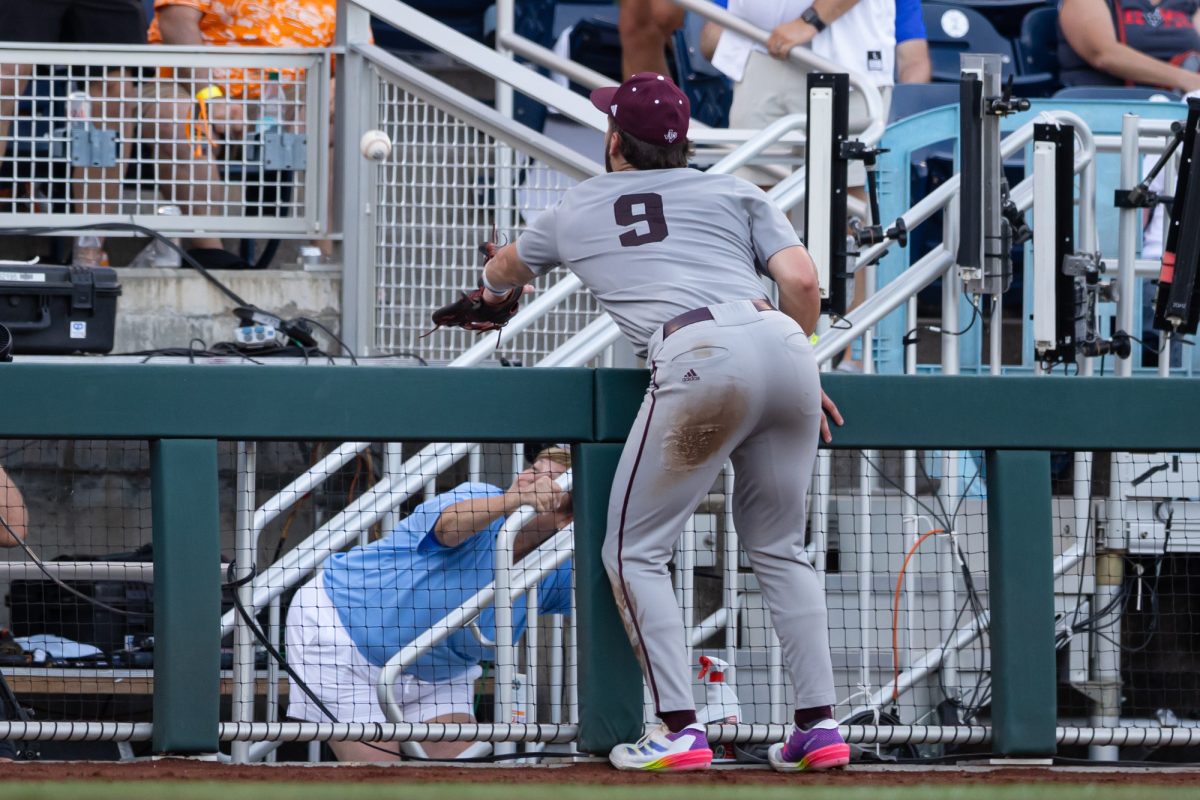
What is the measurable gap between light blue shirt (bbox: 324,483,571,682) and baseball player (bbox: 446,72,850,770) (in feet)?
3.68

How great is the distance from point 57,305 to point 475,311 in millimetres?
2356

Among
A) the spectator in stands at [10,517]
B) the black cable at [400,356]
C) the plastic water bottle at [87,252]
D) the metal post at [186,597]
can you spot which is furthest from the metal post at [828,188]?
the plastic water bottle at [87,252]

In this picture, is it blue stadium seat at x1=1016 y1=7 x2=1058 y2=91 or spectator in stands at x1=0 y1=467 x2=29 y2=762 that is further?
blue stadium seat at x1=1016 y1=7 x2=1058 y2=91

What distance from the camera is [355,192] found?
23.2ft

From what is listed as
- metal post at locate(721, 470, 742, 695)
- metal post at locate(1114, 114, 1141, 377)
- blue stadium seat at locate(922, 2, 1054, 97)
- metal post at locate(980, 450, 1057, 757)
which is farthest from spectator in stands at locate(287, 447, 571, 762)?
blue stadium seat at locate(922, 2, 1054, 97)

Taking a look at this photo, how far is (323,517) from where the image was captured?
6.44m

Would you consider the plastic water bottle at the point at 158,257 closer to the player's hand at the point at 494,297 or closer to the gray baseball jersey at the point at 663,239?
the player's hand at the point at 494,297

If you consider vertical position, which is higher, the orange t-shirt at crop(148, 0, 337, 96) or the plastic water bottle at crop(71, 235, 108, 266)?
the orange t-shirt at crop(148, 0, 337, 96)

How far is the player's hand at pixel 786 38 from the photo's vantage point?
283 inches

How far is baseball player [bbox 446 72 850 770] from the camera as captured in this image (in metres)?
4.24

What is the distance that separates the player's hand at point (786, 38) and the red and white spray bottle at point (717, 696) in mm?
2907

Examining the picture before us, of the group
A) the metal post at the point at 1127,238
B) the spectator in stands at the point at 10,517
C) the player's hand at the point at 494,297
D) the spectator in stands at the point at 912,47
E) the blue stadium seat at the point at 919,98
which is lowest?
the spectator in stands at the point at 10,517

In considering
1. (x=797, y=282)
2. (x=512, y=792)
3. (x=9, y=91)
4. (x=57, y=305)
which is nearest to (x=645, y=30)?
(x=9, y=91)

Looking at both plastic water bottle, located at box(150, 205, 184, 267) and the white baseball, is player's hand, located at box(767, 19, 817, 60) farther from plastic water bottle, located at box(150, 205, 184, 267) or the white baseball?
plastic water bottle, located at box(150, 205, 184, 267)
